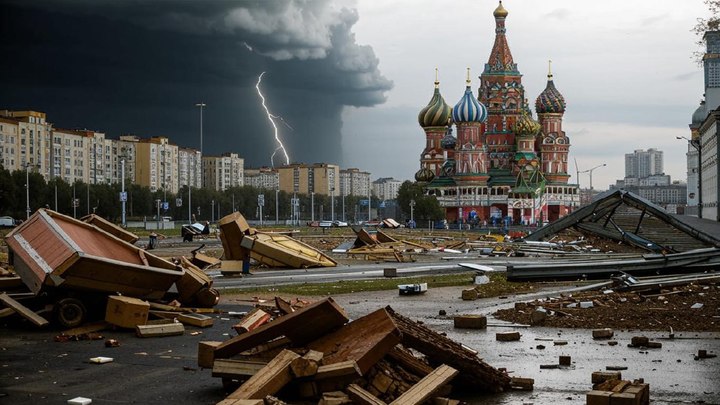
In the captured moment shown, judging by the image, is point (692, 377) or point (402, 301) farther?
point (402, 301)

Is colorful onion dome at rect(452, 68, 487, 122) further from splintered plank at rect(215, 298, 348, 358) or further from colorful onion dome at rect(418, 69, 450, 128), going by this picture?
splintered plank at rect(215, 298, 348, 358)

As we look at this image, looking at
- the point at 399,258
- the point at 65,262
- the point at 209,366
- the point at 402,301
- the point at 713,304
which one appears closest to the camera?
the point at 209,366

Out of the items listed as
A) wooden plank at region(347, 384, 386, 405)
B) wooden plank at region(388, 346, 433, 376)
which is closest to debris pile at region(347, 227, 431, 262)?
wooden plank at region(388, 346, 433, 376)

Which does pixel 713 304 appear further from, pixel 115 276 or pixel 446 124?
pixel 446 124

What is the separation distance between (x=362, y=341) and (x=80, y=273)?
8039 mm

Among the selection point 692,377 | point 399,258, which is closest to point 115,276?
point 692,377

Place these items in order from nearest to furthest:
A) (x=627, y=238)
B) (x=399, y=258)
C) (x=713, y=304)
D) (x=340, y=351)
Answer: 1. (x=340, y=351)
2. (x=713, y=304)
3. (x=399, y=258)
4. (x=627, y=238)

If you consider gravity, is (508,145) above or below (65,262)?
above

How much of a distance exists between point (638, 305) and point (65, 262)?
1177 centimetres

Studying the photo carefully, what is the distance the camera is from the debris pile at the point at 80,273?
55.9 ft

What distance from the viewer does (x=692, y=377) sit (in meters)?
12.7

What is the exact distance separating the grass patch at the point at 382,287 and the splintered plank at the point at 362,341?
13482 millimetres

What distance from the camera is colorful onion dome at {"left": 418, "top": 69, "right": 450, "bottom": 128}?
14288 centimetres

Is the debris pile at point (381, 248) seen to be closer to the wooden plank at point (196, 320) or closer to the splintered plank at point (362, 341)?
the wooden plank at point (196, 320)
